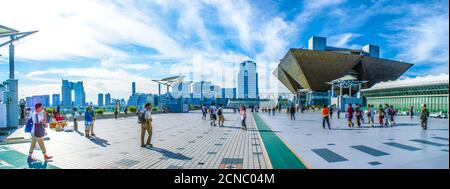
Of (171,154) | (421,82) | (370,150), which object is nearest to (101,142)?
(171,154)

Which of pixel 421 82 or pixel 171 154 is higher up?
pixel 421 82

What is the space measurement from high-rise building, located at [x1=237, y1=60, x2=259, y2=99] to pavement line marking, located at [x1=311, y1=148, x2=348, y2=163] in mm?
90173

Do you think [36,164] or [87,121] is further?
[87,121]

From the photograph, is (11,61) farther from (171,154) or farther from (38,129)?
(171,154)

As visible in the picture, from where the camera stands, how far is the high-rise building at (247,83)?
9656 centimetres

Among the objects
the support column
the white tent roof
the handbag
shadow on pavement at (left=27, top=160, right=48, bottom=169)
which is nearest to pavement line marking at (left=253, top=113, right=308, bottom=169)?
shadow on pavement at (left=27, top=160, right=48, bottom=169)

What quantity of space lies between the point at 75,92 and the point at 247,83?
80104 mm

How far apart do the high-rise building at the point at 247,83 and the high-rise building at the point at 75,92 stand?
73175 mm

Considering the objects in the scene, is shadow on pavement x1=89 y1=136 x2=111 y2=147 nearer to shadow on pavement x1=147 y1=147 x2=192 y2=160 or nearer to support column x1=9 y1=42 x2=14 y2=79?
shadow on pavement x1=147 y1=147 x2=192 y2=160

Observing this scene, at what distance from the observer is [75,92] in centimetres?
2788

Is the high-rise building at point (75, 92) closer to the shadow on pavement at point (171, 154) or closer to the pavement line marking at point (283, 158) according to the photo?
the shadow on pavement at point (171, 154)

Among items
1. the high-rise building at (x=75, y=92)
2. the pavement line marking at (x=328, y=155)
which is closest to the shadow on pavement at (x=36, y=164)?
the pavement line marking at (x=328, y=155)
